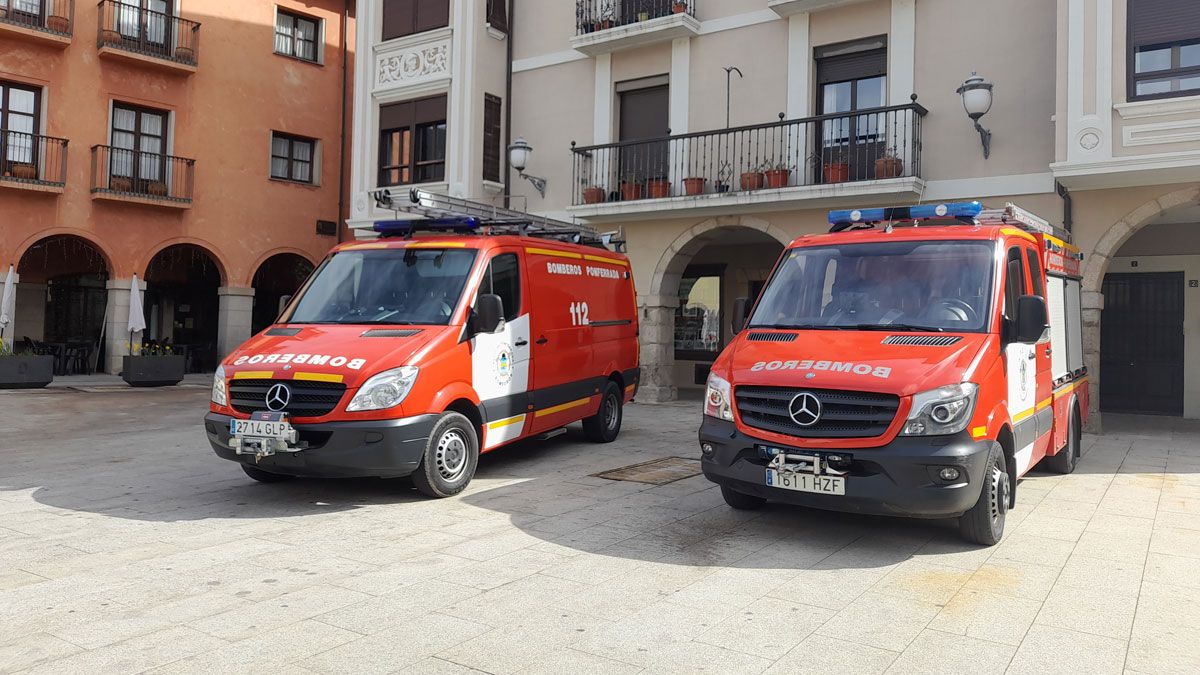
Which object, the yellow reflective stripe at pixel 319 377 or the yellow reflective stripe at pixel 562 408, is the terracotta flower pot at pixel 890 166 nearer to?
the yellow reflective stripe at pixel 562 408

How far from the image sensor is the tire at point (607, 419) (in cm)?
1014

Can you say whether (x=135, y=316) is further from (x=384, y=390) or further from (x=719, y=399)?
(x=719, y=399)

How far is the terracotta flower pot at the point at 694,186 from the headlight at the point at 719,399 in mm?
9706

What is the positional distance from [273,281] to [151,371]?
7.12 meters

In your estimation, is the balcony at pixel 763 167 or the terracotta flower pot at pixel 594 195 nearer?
the balcony at pixel 763 167

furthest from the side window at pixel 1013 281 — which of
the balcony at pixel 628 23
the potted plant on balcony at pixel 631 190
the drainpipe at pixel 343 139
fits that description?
the drainpipe at pixel 343 139

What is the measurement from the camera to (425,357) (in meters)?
6.66

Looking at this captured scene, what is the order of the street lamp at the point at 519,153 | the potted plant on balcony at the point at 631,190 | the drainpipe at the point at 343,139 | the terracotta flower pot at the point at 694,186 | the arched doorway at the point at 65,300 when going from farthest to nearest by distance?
the drainpipe at the point at 343,139, the arched doorway at the point at 65,300, the street lamp at the point at 519,153, the potted plant on balcony at the point at 631,190, the terracotta flower pot at the point at 694,186

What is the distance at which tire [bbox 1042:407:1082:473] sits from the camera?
27.7ft

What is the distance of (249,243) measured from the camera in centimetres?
2245

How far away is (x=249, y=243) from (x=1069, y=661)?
21.9 meters

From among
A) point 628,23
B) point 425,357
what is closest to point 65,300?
point 628,23

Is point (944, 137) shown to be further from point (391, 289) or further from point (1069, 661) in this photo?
point (1069, 661)

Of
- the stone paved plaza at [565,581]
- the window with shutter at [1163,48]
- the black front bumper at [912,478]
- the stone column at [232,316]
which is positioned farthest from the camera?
the stone column at [232,316]
